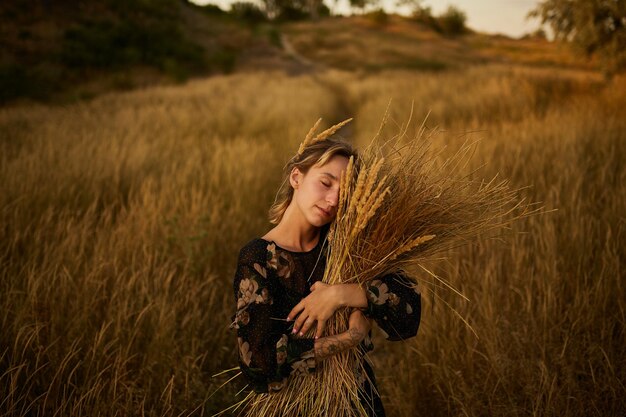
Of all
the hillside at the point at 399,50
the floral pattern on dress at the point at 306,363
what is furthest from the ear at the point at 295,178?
the hillside at the point at 399,50

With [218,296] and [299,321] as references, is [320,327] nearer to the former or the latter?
[299,321]

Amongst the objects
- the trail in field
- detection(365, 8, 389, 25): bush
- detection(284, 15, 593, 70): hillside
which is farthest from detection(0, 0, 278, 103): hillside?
detection(365, 8, 389, 25): bush

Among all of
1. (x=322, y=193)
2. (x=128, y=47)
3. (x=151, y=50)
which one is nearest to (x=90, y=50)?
(x=128, y=47)

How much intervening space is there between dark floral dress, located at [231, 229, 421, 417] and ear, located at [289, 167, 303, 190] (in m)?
0.23

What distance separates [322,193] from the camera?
48.2 inches

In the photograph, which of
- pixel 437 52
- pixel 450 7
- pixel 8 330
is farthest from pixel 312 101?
pixel 450 7

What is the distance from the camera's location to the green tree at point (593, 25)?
249 inches

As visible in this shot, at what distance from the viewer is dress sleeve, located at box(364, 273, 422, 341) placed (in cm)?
115

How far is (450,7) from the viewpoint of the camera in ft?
186

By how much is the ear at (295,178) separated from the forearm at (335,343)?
52 centimetres

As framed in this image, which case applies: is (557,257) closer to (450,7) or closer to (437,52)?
(437,52)

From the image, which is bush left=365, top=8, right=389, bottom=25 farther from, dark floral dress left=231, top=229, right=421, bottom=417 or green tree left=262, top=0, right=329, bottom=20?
dark floral dress left=231, top=229, right=421, bottom=417

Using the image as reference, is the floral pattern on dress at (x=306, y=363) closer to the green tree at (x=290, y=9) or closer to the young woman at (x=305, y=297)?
the young woman at (x=305, y=297)

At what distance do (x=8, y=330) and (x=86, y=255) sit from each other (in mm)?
601
